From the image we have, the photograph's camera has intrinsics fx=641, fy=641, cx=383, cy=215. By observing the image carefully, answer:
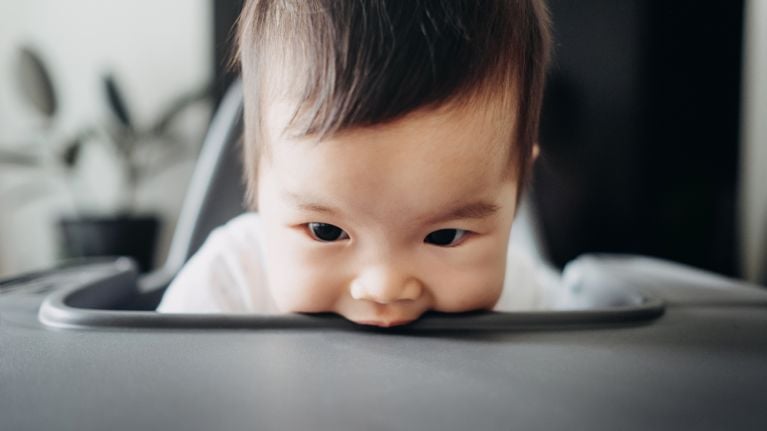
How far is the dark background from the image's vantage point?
4.74 ft

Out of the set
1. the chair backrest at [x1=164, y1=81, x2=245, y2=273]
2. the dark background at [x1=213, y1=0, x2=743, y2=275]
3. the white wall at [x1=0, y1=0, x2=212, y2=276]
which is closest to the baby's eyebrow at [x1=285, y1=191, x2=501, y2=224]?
the chair backrest at [x1=164, y1=81, x2=245, y2=273]

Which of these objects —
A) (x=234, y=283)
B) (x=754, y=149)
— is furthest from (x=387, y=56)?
(x=754, y=149)

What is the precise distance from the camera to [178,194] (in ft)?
5.77

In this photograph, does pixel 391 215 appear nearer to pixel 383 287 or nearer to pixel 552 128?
pixel 383 287

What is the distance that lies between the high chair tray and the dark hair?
117 mm

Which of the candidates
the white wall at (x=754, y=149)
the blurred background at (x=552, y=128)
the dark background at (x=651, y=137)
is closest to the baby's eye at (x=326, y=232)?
the blurred background at (x=552, y=128)

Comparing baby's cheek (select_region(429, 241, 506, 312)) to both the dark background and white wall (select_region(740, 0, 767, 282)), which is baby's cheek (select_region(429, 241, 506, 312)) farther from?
white wall (select_region(740, 0, 767, 282))

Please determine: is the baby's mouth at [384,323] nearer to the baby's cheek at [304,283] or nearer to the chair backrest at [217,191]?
the baby's cheek at [304,283]

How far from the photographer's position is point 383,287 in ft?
1.18

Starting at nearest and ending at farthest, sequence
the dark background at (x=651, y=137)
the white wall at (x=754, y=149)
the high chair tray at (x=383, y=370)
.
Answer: the high chair tray at (x=383, y=370), the dark background at (x=651, y=137), the white wall at (x=754, y=149)

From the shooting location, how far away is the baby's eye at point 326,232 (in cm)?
39

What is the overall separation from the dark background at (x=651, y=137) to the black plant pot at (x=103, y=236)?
1.33 feet

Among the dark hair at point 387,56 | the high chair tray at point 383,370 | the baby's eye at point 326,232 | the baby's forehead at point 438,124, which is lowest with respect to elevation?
the high chair tray at point 383,370

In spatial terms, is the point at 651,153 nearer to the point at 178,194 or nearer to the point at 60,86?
the point at 178,194
